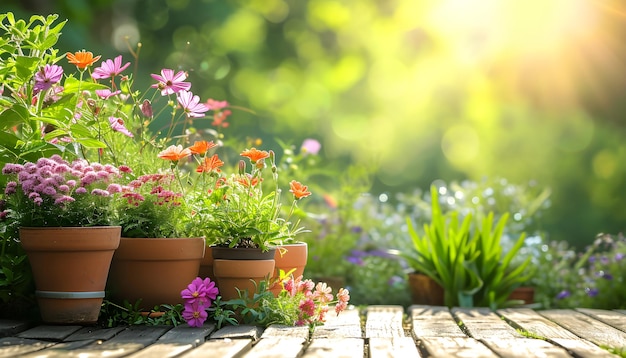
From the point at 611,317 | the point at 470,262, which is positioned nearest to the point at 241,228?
the point at 470,262

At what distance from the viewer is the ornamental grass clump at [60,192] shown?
9.65 ft

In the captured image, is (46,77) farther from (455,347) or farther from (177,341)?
(455,347)

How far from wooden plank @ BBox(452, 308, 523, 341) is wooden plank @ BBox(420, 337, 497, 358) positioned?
0.43 feet

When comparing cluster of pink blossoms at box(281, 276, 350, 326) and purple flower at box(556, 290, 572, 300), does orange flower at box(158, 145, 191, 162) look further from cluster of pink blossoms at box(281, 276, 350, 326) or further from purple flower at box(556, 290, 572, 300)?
purple flower at box(556, 290, 572, 300)

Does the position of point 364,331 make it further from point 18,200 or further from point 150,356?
point 18,200

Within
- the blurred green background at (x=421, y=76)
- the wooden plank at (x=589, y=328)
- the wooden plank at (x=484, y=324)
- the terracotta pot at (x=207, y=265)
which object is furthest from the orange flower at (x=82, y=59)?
the blurred green background at (x=421, y=76)

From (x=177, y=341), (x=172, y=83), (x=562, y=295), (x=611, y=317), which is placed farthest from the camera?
(x=562, y=295)

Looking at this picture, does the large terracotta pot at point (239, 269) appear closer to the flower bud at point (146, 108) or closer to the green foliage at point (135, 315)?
the green foliage at point (135, 315)

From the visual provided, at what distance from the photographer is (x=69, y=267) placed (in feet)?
9.86

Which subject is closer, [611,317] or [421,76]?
[611,317]

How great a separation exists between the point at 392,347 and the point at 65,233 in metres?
1.31

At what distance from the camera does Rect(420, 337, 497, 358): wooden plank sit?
2.47 metres

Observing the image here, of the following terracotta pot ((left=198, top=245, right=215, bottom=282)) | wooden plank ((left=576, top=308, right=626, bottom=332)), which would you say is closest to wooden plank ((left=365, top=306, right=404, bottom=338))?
terracotta pot ((left=198, top=245, right=215, bottom=282))

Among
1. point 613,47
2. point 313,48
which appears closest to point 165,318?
point 613,47
